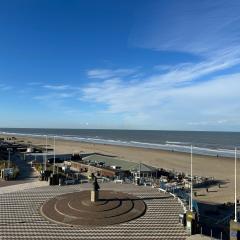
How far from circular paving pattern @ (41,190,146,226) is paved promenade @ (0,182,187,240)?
557 mm

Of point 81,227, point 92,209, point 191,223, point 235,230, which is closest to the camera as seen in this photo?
point 235,230

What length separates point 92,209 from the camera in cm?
2261

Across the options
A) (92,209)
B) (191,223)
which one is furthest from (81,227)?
(191,223)

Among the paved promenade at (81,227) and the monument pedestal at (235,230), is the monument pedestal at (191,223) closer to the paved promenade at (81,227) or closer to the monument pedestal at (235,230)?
the paved promenade at (81,227)

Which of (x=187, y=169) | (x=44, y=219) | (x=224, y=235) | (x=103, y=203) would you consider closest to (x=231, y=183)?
(x=187, y=169)

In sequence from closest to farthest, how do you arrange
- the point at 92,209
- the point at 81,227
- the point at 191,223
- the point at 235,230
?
the point at 235,230 < the point at 191,223 < the point at 81,227 < the point at 92,209

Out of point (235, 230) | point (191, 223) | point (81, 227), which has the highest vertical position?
point (191, 223)

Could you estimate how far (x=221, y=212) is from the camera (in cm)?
3042

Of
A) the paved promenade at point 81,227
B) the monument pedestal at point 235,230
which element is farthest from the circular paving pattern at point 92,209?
the monument pedestal at point 235,230

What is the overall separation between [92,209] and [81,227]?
2720 millimetres

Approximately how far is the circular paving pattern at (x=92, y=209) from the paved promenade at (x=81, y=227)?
0.56 metres

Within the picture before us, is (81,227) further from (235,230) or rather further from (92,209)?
(235,230)

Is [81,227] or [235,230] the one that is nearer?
[235,230]

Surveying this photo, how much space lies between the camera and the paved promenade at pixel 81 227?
19.0 m
